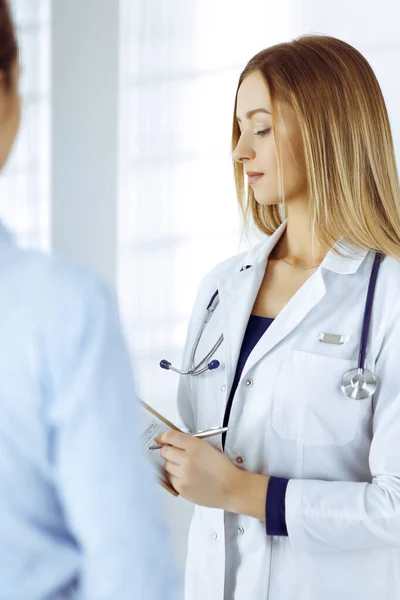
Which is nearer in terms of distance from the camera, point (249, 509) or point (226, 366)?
point (249, 509)

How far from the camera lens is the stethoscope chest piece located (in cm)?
133

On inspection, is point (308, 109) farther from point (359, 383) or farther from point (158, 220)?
point (158, 220)

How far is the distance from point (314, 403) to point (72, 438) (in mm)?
800

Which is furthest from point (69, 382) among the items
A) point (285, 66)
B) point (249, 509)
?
point (285, 66)

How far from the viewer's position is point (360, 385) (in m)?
1.33

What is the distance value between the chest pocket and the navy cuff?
0.09 meters

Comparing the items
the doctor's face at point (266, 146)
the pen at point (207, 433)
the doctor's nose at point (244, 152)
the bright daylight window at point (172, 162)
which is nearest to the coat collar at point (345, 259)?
the doctor's face at point (266, 146)

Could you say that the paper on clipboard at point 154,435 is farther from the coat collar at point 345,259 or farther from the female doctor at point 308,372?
the coat collar at point 345,259

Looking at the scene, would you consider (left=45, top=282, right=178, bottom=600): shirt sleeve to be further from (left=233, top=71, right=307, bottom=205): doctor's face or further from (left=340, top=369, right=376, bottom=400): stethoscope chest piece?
(left=233, top=71, right=307, bottom=205): doctor's face

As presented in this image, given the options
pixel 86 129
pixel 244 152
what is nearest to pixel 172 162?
pixel 86 129

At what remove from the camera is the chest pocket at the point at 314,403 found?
136 centimetres

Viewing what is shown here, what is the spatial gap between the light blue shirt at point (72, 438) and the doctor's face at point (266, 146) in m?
0.91

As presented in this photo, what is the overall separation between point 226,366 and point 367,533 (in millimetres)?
403

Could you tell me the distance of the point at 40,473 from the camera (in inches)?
26.4
